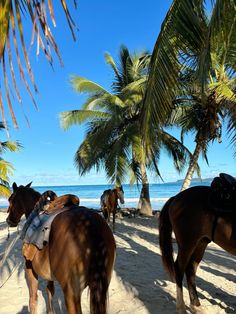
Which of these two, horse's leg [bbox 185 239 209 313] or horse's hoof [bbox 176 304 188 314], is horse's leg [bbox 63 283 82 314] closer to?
horse's hoof [bbox 176 304 188 314]

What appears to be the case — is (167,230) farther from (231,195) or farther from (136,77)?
(136,77)

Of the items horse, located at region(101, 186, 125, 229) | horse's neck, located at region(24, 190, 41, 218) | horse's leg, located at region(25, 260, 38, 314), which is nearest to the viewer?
horse's leg, located at region(25, 260, 38, 314)

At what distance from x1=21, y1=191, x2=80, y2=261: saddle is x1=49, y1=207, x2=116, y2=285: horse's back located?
10cm

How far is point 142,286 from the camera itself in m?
5.25

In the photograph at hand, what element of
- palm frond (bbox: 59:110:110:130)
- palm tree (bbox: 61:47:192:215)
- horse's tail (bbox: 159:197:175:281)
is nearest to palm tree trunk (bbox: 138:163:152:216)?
palm tree (bbox: 61:47:192:215)

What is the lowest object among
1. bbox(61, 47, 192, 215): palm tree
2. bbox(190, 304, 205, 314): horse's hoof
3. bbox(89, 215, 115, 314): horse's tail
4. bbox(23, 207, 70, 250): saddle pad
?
bbox(190, 304, 205, 314): horse's hoof

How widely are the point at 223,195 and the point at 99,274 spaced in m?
1.83

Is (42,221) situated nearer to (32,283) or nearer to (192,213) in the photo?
(32,283)

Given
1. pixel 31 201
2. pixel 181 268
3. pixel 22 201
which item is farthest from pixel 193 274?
pixel 22 201

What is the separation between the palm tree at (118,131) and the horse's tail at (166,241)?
9176 millimetres

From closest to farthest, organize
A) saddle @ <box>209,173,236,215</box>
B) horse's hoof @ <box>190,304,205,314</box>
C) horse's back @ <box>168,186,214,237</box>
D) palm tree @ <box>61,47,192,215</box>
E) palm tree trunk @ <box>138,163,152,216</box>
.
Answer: saddle @ <box>209,173,236,215</box>
horse's back @ <box>168,186,214,237</box>
horse's hoof @ <box>190,304,205,314</box>
palm tree @ <box>61,47,192,215</box>
palm tree trunk @ <box>138,163,152,216</box>

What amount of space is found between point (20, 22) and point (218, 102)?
33.2 feet

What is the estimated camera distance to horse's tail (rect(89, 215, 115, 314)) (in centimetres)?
275

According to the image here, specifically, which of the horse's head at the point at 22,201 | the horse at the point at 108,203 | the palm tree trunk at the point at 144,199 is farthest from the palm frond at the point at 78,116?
the horse's head at the point at 22,201
